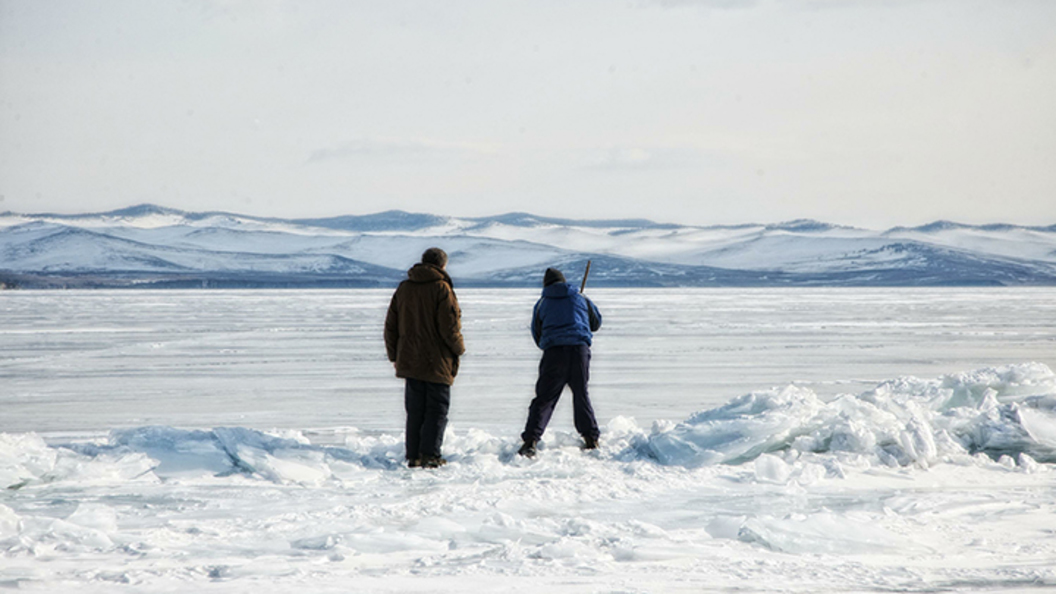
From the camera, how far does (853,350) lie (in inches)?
631

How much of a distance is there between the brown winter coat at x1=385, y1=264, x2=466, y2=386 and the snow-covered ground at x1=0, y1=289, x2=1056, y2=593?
603mm

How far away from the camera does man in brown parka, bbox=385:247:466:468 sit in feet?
19.2

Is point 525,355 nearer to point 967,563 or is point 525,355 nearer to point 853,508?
point 853,508

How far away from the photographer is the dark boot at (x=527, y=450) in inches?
244

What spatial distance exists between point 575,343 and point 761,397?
4.60 ft

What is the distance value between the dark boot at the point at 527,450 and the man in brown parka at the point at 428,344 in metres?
0.53

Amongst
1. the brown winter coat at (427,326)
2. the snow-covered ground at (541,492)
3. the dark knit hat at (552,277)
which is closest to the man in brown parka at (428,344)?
the brown winter coat at (427,326)

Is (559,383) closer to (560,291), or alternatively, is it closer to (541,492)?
(560,291)

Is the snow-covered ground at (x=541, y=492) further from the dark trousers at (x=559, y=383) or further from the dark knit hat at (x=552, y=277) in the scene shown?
the dark knit hat at (x=552, y=277)

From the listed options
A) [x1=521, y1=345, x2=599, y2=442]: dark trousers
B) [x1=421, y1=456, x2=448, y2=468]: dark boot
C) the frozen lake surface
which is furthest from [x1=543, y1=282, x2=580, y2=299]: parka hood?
the frozen lake surface

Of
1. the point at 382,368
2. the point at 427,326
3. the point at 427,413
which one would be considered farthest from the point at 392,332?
the point at 382,368

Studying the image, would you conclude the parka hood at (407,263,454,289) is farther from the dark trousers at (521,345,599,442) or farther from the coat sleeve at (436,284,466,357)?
the dark trousers at (521,345,599,442)

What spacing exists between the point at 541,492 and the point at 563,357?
1356 mm

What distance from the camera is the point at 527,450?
245 inches
